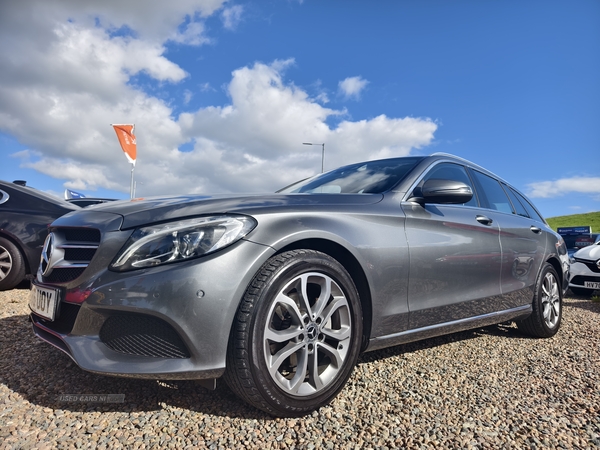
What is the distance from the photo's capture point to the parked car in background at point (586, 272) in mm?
7258

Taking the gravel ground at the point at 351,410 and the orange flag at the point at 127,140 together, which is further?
the orange flag at the point at 127,140

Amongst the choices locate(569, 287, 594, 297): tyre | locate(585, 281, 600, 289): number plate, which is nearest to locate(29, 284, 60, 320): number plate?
locate(585, 281, 600, 289): number plate

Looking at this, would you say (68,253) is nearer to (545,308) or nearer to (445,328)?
(445,328)

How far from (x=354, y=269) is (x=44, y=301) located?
5.40ft

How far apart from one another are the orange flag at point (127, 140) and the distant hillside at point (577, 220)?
136ft

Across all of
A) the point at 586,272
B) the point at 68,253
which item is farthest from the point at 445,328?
the point at 586,272

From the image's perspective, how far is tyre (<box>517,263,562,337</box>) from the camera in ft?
12.5

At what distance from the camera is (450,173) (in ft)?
10.9

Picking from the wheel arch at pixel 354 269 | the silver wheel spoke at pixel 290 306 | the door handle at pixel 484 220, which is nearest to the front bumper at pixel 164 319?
the silver wheel spoke at pixel 290 306

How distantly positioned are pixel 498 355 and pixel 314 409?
189 centimetres

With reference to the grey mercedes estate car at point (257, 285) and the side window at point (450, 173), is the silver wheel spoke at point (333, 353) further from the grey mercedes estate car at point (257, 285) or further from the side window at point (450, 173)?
the side window at point (450, 173)

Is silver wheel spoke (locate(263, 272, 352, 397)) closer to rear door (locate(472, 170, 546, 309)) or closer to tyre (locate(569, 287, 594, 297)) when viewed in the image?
rear door (locate(472, 170, 546, 309))

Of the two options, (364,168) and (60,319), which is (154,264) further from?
(364,168)

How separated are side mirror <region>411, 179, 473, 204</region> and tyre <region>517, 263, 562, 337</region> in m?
1.86
